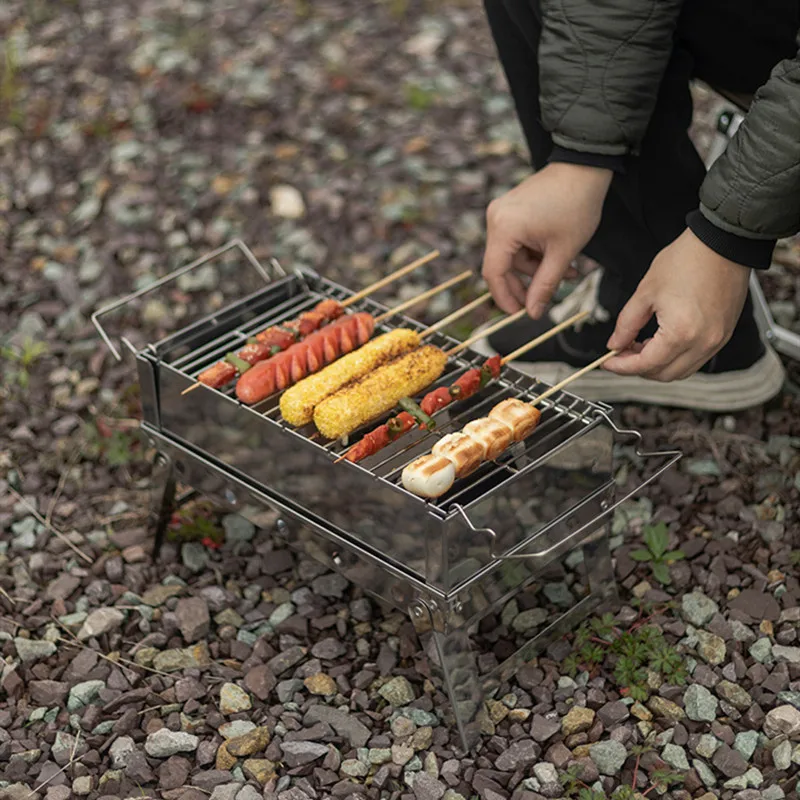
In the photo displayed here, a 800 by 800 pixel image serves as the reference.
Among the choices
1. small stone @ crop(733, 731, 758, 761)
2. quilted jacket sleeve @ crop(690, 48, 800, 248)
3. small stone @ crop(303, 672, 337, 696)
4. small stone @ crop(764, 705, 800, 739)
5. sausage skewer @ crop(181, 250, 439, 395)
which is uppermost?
quilted jacket sleeve @ crop(690, 48, 800, 248)

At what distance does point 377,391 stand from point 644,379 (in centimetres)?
94

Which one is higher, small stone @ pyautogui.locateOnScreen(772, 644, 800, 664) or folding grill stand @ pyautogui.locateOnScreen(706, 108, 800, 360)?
folding grill stand @ pyautogui.locateOnScreen(706, 108, 800, 360)

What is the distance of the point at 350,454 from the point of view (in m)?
2.43

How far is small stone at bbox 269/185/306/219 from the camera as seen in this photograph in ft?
14.1

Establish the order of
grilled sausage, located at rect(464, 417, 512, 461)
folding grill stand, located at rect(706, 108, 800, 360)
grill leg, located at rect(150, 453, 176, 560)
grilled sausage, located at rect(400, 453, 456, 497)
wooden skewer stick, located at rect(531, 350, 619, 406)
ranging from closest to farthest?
grilled sausage, located at rect(400, 453, 456, 497), grilled sausage, located at rect(464, 417, 512, 461), wooden skewer stick, located at rect(531, 350, 619, 406), grill leg, located at rect(150, 453, 176, 560), folding grill stand, located at rect(706, 108, 800, 360)

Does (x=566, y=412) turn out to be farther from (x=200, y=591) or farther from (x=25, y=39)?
(x=25, y=39)

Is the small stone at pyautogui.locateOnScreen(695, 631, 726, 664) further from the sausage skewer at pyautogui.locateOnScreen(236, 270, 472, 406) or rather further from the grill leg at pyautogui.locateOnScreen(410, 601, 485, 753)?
the sausage skewer at pyautogui.locateOnScreen(236, 270, 472, 406)

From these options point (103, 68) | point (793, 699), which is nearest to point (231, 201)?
point (103, 68)

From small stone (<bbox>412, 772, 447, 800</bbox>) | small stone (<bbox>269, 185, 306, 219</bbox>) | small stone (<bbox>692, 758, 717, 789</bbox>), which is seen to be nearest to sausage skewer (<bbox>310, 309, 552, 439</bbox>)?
small stone (<bbox>412, 772, 447, 800</bbox>)

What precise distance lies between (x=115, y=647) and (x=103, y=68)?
3031mm

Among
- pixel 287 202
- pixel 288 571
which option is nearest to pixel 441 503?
pixel 288 571

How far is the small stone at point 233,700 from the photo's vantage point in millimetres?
2619

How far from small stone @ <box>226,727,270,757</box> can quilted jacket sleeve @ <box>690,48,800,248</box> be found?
4.34 ft

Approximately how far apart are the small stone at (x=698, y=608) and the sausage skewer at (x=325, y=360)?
819 mm
